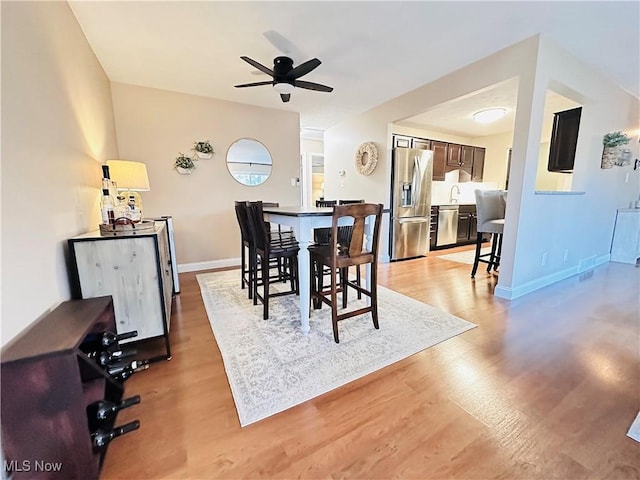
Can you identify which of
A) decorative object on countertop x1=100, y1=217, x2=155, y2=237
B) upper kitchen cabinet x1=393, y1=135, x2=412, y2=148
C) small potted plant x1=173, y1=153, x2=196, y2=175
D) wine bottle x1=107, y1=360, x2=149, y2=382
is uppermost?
upper kitchen cabinet x1=393, y1=135, x2=412, y2=148

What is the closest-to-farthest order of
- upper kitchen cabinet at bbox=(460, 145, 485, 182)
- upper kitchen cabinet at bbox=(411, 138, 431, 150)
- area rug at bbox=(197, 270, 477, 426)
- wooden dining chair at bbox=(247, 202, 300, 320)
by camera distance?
area rug at bbox=(197, 270, 477, 426) < wooden dining chair at bbox=(247, 202, 300, 320) < upper kitchen cabinet at bbox=(411, 138, 431, 150) < upper kitchen cabinet at bbox=(460, 145, 485, 182)

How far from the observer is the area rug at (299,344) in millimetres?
1402

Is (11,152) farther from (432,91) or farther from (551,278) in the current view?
(551,278)

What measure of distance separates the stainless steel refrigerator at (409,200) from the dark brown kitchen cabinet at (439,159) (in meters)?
0.84

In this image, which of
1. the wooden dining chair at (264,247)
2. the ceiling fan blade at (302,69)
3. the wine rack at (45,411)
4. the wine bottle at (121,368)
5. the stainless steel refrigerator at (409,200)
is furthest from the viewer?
the stainless steel refrigerator at (409,200)

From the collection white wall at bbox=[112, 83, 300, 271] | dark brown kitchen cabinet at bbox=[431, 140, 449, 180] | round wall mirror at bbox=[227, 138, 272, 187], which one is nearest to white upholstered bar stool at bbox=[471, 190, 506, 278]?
dark brown kitchen cabinet at bbox=[431, 140, 449, 180]

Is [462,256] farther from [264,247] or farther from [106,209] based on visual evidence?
Answer: [106,209]

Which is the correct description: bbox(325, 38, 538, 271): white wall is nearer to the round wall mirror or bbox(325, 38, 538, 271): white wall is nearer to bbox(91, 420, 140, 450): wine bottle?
the round wall mirror

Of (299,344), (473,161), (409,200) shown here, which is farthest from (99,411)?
(473,161)

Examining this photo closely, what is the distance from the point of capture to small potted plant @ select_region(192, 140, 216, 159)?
11.9 ft

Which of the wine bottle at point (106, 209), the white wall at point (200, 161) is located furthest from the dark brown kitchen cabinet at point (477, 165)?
the wine bottle at point (106, 209)

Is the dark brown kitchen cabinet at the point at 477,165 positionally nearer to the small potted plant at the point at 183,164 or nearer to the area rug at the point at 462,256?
the area rug at the point at 462,256

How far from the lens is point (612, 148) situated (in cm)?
336

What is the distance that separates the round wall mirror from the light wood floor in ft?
8.61
